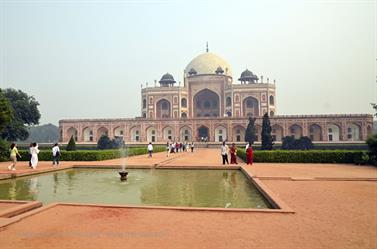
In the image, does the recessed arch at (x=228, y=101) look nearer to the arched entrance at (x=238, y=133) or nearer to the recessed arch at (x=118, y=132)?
the arched entrance at (x=238, y=133)

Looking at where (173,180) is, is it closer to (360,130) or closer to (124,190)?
(124,190)

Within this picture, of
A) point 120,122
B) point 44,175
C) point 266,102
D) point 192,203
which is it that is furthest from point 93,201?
point 266,102

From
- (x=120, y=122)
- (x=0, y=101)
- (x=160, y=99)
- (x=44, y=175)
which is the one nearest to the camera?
(x=44, y=175)

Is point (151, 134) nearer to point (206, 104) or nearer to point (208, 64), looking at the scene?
point (206, 104)

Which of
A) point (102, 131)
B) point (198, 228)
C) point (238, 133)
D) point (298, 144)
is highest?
point (102, 131)

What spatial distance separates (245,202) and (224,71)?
4147cm

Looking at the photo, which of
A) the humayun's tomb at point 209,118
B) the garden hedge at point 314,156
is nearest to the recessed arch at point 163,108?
the humayun's tomb at point 209,118

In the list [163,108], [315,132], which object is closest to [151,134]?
[163,108]

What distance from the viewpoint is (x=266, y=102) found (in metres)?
41.8

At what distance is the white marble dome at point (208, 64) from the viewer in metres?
45.7

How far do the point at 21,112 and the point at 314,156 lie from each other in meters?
27.2

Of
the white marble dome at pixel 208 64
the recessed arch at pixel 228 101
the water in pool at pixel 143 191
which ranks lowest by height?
the water in pool at pixel 143 191

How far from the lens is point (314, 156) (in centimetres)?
1300

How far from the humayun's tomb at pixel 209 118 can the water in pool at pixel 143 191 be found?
29320 millimetres
